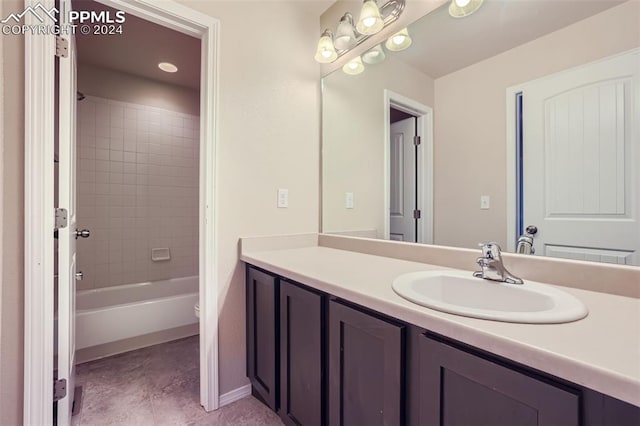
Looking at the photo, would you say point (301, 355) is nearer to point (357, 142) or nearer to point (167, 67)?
point (357, 142)

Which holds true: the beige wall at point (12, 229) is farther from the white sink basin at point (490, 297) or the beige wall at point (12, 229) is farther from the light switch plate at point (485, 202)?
the light switch plate at point (485, 202)

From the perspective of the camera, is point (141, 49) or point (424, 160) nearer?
point (424, 160)

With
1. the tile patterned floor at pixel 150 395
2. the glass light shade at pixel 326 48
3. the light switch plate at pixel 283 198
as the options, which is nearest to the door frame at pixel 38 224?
the tile patterned floor at pixel 150 395

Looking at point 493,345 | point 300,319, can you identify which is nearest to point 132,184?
point 300,319

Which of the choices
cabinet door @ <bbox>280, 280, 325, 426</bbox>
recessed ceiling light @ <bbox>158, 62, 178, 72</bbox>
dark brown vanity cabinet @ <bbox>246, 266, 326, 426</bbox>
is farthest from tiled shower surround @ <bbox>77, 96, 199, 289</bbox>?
cabinet door @ <bbox>280, 280, 325, 426</bbox>

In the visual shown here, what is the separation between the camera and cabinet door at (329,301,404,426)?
0.78 m

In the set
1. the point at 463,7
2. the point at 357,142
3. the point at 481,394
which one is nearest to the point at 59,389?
the point at 481,394

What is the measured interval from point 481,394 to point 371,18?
5.57 ft

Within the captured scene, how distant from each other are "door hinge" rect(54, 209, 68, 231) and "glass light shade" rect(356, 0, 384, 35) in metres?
1.71

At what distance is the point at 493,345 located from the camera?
56 cm

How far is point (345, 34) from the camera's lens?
67.2 inches

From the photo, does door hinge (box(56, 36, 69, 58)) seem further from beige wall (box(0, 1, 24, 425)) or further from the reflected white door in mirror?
the reflected white door in mirror

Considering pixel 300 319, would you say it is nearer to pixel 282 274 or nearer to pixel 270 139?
pixel 282 274

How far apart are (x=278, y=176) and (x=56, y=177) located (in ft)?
3.36
